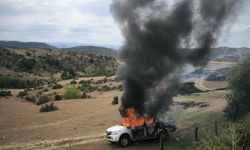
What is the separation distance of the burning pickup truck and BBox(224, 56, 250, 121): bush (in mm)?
6630

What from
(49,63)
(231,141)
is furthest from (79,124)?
(49,63)

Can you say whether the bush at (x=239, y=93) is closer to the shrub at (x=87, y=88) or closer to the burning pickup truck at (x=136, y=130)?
the burning pickup truck at (x=136, y=130)

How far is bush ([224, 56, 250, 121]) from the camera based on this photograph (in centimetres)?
2881

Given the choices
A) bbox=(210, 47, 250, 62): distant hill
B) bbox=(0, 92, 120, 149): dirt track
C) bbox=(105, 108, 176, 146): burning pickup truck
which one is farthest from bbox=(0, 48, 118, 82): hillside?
bbox=(105, 108, 176, 146): burning pickup truck

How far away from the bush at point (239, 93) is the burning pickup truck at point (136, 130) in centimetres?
663

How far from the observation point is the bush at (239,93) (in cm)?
2881

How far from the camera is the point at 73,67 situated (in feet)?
378

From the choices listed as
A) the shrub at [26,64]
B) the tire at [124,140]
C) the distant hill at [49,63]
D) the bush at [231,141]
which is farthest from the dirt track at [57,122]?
the shrub at [26,64]

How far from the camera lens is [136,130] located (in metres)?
25.1

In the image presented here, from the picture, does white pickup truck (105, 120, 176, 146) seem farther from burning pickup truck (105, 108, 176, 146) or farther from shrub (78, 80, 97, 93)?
shrub (78, 80, 97, 93)

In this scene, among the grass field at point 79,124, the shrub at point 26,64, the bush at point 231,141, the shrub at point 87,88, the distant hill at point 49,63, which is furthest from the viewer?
the distant hill at point 49,63

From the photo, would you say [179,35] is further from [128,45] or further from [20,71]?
[20,71]

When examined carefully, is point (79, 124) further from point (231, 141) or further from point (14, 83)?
point (14, 83)

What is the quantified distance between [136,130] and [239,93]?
9.01 m
